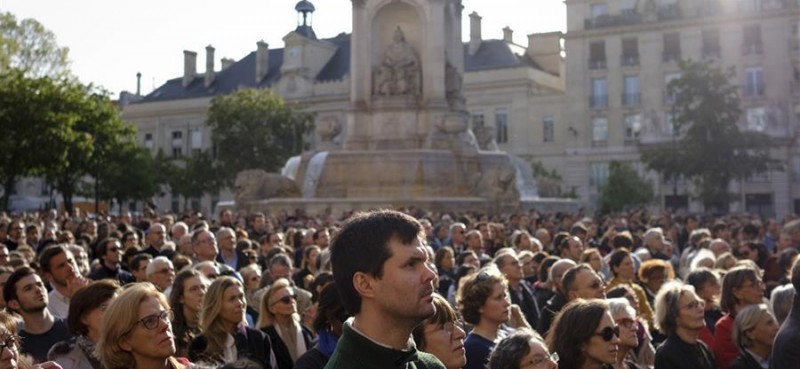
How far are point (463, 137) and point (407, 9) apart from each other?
190 inches

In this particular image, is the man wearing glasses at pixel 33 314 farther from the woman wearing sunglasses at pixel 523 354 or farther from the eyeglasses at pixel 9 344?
the woman wearing sunglasses at pixel 523 354

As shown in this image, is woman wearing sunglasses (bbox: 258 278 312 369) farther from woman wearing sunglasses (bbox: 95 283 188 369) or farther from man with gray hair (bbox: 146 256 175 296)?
woman wearing sunglasses (bbox: 95 283 188 369)

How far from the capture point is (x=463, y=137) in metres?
32.8

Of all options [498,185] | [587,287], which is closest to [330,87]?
[498,185]

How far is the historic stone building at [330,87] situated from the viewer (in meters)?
74.8

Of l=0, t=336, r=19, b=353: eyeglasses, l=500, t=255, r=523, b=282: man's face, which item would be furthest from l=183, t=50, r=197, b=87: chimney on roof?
l=0, t=336, r=19, b=353: eyeglasses

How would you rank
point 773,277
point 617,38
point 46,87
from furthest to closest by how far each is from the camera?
point 617,38, point 46,87, point 773,277

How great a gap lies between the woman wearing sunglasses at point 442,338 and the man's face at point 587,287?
299 cm

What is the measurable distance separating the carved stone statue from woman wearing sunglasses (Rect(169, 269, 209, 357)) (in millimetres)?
25763

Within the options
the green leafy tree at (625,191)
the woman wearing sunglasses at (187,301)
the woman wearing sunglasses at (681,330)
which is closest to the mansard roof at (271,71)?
the green leafy tree at (625,191)

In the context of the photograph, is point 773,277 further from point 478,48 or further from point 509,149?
point 478,48

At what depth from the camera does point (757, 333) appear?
23.3 feet

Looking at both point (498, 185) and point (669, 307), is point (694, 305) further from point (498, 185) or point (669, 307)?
point (498, 185)

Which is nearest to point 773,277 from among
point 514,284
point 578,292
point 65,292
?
point 514,284
